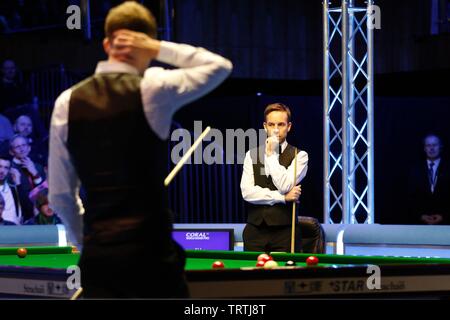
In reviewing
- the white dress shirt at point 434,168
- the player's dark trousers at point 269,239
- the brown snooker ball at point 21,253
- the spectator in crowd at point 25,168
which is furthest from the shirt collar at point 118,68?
the white dress shirt at point 434,168

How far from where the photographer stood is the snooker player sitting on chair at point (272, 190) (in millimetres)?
6176

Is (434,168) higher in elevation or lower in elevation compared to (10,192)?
higher

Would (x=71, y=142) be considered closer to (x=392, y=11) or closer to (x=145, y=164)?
(x=145, y=164)

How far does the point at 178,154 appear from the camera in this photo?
952 centimetres

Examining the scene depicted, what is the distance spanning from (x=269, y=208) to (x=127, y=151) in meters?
3.39

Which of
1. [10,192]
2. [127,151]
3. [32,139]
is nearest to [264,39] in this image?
[32,139]

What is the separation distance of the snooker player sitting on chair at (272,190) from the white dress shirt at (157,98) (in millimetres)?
3089

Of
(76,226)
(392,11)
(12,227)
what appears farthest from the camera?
(392,11)

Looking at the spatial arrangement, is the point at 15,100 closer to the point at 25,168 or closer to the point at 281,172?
the point at 25,168

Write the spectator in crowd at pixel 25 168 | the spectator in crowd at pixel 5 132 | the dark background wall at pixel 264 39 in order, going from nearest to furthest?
the spectator in crowd at pixel 25 168 < the spectator in crowd at pixel 5 132 < the dark background wall at pixel 264 39

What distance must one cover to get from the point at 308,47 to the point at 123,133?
8913mm

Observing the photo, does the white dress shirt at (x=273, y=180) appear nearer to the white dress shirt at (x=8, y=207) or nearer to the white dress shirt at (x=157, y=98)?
the white dress shirt at (x=157, y=98)

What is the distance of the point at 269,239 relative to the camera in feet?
20.5

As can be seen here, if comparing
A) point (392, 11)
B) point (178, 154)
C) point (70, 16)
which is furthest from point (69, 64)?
point (392, 11)
